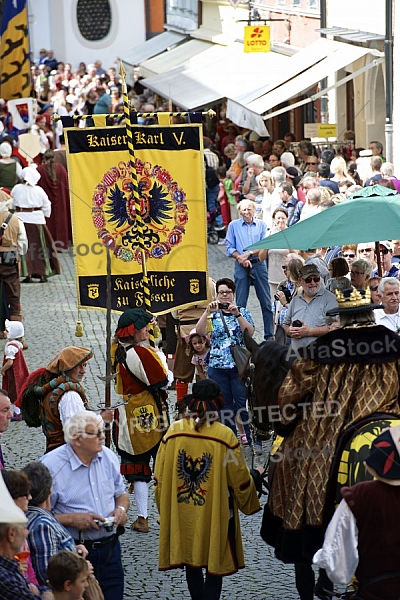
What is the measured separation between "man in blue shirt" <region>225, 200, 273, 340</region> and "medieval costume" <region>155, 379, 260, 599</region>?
705cm

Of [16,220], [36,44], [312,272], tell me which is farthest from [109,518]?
[36,44]

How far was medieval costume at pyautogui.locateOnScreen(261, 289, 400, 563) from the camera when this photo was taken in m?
6.45

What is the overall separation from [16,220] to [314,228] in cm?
679

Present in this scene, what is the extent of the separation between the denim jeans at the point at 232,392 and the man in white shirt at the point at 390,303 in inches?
53.5

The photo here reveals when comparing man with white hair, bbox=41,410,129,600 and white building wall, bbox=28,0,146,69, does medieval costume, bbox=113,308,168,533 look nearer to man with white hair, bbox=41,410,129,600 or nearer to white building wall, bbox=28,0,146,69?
man with white hair, bbox=41,410,129,600

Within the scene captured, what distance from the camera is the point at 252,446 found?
962 centimetres

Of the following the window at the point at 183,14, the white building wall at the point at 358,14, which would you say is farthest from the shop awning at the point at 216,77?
the window at the point at 183,14

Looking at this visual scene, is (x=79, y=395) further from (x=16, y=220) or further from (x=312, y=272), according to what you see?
(x=16, y=220)

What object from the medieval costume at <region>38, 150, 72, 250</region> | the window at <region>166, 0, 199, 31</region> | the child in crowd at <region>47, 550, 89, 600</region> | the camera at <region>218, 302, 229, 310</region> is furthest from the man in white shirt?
the window at <region>166, 0, 199, 31</region>

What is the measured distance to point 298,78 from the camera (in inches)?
856

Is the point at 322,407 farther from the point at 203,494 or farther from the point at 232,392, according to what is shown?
the point at 232,392

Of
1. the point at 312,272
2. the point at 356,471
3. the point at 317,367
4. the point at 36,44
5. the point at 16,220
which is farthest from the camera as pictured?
the point at 36,44

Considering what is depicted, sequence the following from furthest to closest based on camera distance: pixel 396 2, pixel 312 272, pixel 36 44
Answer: pixel 36 44, pixel 396 2, pixel 312 272

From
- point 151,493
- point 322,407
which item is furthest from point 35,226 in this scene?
point 322,407
